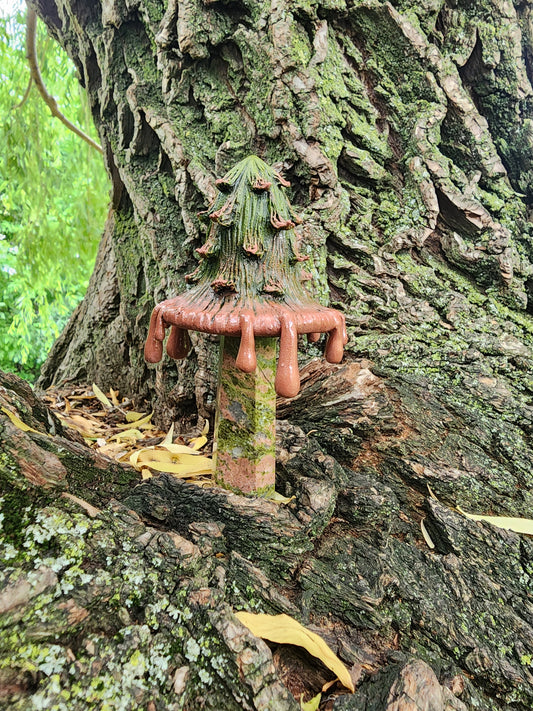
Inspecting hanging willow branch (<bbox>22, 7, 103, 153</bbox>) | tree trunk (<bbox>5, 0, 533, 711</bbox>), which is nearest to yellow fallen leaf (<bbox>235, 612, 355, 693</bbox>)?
tree trunk (<bbox>5, 0, 533, 711</bbox>)

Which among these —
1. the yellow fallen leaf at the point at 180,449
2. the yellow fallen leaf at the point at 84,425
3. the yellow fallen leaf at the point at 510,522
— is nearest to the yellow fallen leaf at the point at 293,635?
the yellow fallen leaf at the point at 510,522

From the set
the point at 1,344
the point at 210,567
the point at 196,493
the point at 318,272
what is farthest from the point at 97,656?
the point at 1,344

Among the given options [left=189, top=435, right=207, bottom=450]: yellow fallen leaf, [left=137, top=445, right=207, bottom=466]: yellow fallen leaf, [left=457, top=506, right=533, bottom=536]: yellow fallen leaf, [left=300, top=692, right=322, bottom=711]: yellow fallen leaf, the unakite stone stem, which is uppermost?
the unakite stone stem

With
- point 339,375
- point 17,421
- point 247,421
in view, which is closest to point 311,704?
point 247,421

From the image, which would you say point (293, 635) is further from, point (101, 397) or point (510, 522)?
point (101, 397)

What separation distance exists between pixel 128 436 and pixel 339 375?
0.91 meters

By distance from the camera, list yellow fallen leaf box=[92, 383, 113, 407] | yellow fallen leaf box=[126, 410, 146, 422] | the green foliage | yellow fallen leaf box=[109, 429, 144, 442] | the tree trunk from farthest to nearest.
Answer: the green foliage, yellow fallen leaf box=[92, 383, 113, 407], yellow fallen leaf box=[126, 410, 146, 422], yellow fallen leaf box=[109, 429, 144, 442], the tree trunk

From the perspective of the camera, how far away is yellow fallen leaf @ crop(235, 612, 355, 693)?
30.6 inches

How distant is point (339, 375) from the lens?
1.52 m

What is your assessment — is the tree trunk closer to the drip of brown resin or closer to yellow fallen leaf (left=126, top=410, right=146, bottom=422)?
yellow fallen leaf (left=126, top=410, right=146, bottom=422)

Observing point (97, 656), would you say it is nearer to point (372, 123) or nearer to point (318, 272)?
point (318, 272)

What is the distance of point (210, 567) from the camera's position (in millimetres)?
872

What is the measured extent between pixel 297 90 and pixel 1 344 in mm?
6836

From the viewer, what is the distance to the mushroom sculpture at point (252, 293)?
39.0 inches
